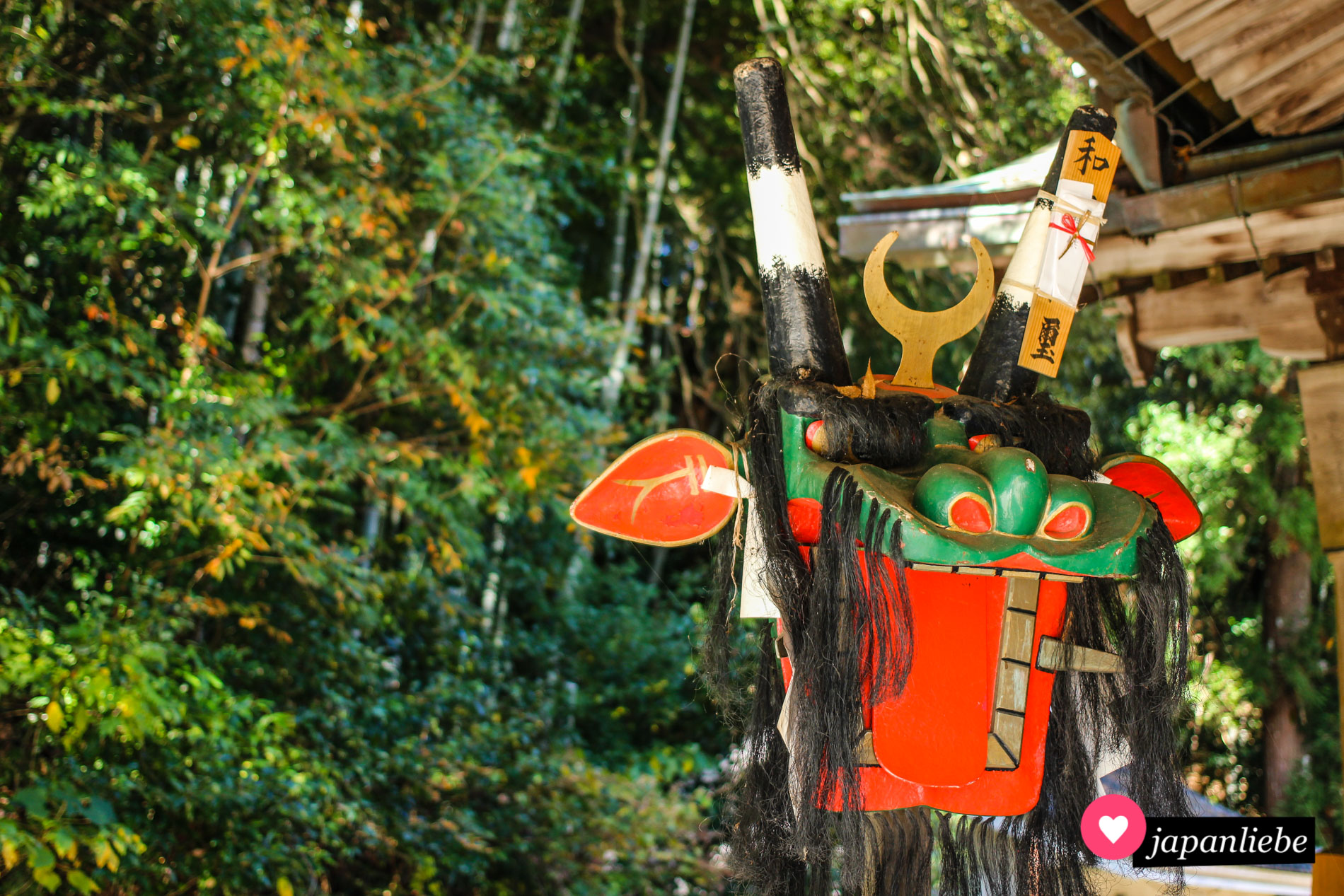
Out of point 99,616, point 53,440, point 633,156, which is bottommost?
point 99,616

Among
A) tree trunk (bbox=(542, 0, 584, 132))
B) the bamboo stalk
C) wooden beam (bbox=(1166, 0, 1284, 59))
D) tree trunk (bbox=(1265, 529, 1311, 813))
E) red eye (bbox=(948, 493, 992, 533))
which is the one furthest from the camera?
the bamboo stalk

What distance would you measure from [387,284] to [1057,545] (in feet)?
10.4

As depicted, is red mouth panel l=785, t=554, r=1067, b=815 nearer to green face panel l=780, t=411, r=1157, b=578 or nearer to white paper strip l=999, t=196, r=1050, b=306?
green face panel l=780, t=411, r=1157, b=578

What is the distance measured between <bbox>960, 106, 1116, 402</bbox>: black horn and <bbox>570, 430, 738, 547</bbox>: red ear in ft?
1.15

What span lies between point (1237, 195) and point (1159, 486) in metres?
0.91

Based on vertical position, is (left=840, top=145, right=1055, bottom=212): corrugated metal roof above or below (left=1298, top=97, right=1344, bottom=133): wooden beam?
below

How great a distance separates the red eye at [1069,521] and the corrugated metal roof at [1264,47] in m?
1.10

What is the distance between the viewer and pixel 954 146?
561 centimetres

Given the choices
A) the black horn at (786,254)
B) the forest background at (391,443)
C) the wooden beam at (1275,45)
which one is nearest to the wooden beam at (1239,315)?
the wooden beam at (1275,45)

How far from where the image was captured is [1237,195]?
187 centimetres

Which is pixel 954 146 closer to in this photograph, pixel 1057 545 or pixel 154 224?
pixel 154 224

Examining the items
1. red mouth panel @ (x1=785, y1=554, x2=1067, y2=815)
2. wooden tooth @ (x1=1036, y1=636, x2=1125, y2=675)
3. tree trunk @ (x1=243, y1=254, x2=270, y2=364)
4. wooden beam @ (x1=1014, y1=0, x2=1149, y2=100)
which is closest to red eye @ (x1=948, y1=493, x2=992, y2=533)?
red mouth panel @ (x1=785, y1=554, x2=1067, y2=815)

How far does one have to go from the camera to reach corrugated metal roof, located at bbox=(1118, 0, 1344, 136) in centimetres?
163

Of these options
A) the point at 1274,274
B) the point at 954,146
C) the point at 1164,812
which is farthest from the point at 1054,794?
the point at 954,146
